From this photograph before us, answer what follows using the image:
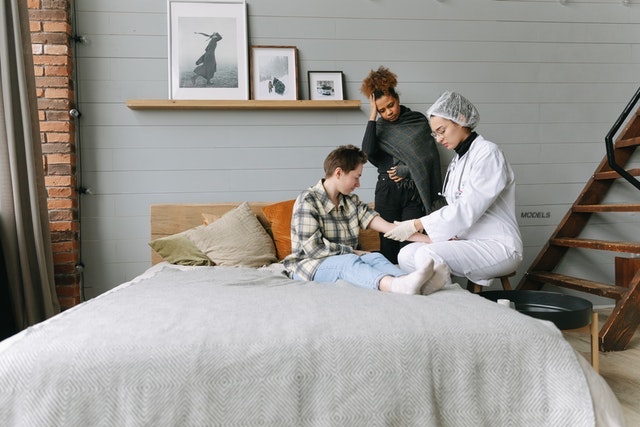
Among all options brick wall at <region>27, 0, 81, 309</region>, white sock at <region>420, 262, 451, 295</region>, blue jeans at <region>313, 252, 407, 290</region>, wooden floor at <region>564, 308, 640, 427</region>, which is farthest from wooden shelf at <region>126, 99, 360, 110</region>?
wooden floor at <region>564, 308, 640, 427</region>

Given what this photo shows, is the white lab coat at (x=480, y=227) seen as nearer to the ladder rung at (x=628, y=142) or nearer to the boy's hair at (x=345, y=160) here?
the boy's hair at (x=345, y=160)

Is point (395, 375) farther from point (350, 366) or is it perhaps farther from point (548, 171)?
point (548, 171)

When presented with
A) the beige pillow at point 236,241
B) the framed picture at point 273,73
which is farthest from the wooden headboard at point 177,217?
the framed picture at point 273,73

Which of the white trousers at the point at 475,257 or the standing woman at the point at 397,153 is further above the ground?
the standing woman at the point at 397,153

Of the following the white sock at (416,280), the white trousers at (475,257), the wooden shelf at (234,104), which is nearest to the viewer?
the white sock at (416,280)

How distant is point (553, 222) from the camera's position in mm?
3676

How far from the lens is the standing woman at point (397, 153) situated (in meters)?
3.12

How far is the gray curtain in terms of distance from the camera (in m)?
2.62

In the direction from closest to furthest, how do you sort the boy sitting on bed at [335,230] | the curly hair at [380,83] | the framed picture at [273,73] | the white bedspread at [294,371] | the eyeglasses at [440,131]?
the white bedspread at [294,371] < the boy sitting on bed at [335,230] < the eyeglasses at [440,131] < the curly hair at [380,83] < the framed picture at [273,73]

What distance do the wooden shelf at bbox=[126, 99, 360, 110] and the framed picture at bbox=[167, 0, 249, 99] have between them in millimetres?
69

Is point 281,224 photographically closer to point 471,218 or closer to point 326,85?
point 326,85

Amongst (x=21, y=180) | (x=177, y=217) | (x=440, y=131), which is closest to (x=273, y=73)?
(x=177, y=217)

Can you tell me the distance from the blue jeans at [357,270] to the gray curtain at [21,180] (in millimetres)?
1495

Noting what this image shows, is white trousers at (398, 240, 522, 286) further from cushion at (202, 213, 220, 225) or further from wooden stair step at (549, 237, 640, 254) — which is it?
cushion at (202, 213, 220, 225)
